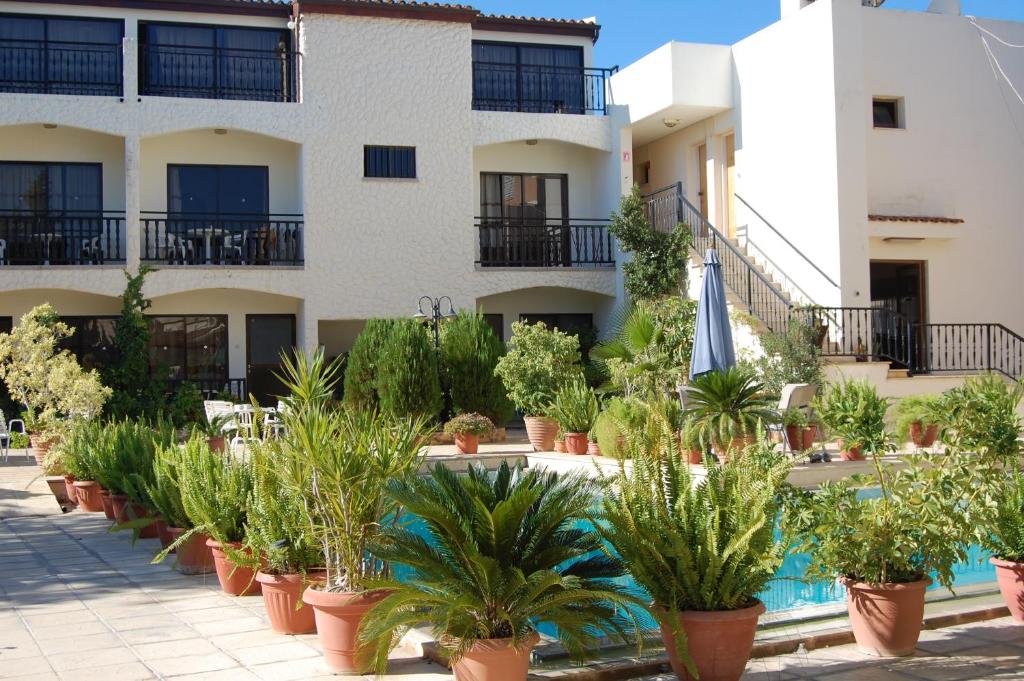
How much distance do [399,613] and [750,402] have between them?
8.08 metres

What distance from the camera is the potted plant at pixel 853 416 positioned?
13.2m

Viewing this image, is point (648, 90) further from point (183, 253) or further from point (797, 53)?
point (183, 253)

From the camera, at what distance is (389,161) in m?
20.9

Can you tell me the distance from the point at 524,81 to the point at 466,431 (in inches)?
395

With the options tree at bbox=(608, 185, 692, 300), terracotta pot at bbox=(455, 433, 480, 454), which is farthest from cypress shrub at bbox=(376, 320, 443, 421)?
tree at bbox=(608, 185, 692, 300)

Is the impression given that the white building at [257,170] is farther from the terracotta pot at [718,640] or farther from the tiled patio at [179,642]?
the terracotta pot at [718,640]

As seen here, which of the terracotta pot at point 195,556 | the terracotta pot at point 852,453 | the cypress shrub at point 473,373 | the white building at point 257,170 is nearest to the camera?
the terracotta pot at point 195,556

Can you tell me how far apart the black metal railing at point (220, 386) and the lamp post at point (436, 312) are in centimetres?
366

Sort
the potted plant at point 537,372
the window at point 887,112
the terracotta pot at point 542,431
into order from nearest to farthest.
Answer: the terracotta pot at point 542,431
the potted plant at point 537,372
the window at point 887,112

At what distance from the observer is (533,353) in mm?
16344

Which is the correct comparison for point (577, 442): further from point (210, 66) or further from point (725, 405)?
point (210, 66)

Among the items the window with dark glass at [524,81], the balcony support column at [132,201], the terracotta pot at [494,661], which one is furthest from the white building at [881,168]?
the terracotta pot at [494,661]

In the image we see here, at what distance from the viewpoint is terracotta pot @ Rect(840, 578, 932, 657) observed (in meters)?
5.77

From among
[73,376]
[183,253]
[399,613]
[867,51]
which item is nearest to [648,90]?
[867,51]
